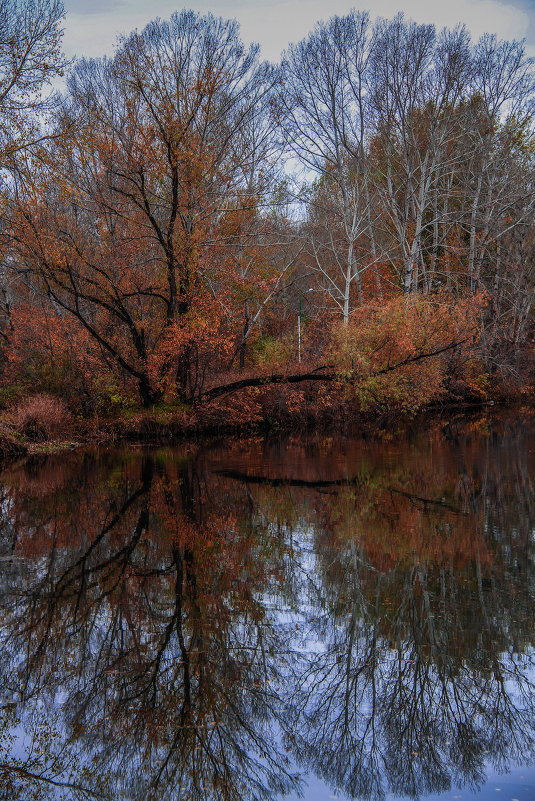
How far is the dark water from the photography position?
4.85 meters

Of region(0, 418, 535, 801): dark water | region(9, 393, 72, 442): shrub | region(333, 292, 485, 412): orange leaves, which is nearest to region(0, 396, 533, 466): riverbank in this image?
region(9, 393, 72, 442): shrub

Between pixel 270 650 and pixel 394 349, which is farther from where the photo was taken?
pixel 394 349

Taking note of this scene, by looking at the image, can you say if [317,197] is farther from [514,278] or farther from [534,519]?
[534,519]

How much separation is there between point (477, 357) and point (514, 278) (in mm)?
7887

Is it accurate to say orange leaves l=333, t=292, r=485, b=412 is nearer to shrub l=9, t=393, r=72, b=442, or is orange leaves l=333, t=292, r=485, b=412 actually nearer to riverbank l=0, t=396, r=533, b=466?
riverbank l=0, t=396, r=533, b=466

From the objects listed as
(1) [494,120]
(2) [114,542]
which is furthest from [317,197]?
(2) [114,542]

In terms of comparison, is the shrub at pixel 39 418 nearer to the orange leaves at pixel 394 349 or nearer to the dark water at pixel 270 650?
the orange leaves at pixel 394 349

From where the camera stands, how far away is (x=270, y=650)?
6.64m

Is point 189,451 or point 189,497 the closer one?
point 189,497

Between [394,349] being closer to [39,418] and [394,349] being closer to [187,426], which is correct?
[187,426]

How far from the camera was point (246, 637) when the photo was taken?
22.6 feet

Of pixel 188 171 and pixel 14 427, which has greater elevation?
pixel 188 171

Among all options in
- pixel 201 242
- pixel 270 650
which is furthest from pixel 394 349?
pixel 270 650

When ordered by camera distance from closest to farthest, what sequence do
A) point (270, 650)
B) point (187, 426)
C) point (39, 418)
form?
point (270, 650) → point (39, 418) → point (187, 426)
